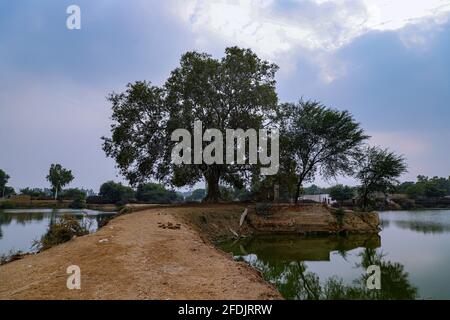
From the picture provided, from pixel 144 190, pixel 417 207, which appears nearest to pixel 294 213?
pixel 417 207

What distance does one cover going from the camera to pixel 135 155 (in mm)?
25984

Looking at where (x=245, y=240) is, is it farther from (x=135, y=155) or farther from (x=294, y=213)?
(x=135, y=155)

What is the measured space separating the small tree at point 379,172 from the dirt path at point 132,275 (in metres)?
28.2

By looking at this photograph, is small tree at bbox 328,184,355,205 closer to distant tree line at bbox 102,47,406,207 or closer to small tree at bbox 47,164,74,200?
distant tree line at bbox 102,47,406,207

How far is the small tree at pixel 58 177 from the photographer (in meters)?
77.9

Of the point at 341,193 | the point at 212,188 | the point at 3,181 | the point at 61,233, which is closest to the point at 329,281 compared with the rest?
the point at 61,233

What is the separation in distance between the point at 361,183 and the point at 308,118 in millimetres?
10311

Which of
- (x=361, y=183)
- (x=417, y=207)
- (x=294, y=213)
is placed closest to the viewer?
(x=294, y=213)

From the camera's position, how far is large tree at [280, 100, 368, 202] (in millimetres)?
28719

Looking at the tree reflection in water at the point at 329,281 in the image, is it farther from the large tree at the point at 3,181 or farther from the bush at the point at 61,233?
the large tree at the point at 3,181

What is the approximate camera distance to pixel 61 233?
40.7 feet

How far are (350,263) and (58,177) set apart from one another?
78484mm

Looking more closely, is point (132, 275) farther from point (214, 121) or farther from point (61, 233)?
point (214, 121)

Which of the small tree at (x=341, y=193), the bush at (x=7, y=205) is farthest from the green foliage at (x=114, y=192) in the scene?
the small tree at (x=341, y=193)
